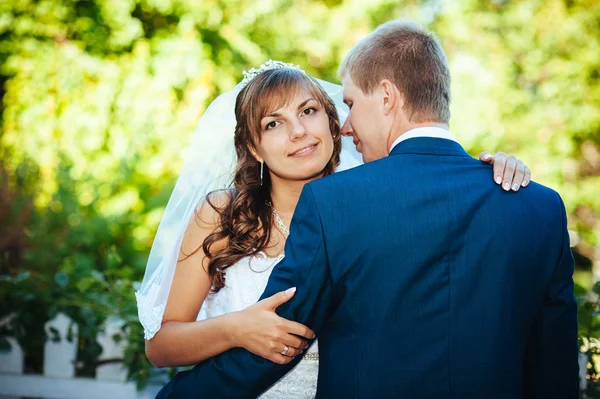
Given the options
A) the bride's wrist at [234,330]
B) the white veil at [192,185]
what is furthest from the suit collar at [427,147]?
the white veil at [192,185]

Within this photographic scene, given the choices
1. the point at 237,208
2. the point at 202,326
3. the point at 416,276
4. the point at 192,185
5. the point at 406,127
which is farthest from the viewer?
the point at 192,185

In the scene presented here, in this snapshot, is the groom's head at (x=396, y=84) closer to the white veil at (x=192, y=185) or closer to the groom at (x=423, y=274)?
the groom at (x=423, y=274)

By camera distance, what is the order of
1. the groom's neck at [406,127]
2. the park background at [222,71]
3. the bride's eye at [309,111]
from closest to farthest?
the groom's neck at [406,127] → the bride's eye at [309,111] → the park background at [222,71]

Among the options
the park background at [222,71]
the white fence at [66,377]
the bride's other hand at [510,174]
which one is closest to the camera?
the bride's other hand at [510,174]

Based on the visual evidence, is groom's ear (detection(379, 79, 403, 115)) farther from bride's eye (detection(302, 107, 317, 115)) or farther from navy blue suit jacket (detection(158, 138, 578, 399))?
bride's eye (detection(302, 107, 317, 115))

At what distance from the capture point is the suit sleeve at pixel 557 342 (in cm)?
178

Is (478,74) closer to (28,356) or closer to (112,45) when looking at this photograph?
(112,45)

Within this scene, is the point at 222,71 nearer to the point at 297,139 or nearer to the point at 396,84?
the point at 297,139

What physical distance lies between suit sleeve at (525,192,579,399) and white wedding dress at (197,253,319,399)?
90cm

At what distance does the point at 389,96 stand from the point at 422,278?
1.97 ft

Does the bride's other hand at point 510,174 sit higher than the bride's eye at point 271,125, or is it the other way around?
the bride's eye at point 271,125

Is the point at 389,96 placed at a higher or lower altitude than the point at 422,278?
higher

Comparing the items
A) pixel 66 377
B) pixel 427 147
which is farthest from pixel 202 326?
pixel 66 377

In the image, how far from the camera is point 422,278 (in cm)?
160
